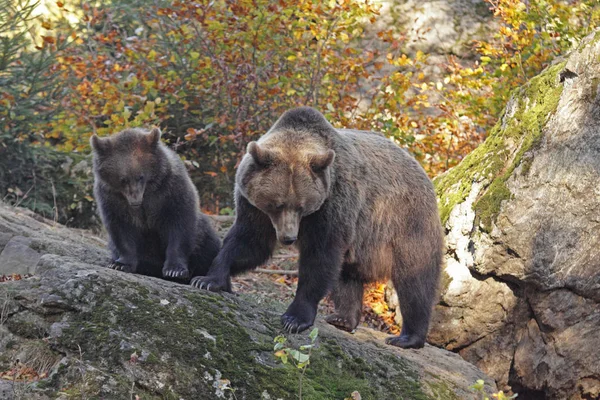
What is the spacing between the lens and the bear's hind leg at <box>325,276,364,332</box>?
22.1 feet

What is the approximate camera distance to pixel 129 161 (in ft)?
21.4

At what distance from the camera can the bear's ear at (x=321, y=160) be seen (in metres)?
5.80

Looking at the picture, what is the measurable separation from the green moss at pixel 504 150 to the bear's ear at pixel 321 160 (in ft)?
9.69

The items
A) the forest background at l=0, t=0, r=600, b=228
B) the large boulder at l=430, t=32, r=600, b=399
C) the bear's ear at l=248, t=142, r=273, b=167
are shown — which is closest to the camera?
the bear's ear at l=248, t=142, r=273, b=167

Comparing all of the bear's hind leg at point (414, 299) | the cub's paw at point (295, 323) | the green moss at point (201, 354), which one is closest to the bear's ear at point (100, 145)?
the green moss at point (201, 354)

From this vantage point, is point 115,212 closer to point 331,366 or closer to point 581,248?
point 331,366

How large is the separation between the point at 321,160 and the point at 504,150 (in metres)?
3.64

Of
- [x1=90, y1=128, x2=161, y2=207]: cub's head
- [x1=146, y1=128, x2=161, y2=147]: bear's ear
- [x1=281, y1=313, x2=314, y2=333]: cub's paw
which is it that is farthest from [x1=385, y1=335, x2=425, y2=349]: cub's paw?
[x1=146, y1=128, x2=161, y2=147]: bear's ear

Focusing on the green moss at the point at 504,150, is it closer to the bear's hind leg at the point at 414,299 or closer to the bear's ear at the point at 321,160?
the bear's hind leg at the point at 414,299

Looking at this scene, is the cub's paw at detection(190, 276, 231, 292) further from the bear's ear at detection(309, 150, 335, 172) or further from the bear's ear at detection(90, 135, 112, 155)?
the bear's ear at detection(90, 135, 112, 155)

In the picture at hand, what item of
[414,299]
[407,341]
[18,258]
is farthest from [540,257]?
[18,258]

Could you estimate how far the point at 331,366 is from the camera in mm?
5492

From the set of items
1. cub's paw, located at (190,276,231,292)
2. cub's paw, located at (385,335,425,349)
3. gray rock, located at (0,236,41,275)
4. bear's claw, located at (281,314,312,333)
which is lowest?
gray rock, located at (0,236,41,275)

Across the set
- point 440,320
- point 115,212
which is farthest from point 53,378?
point 440,320
